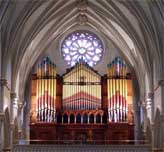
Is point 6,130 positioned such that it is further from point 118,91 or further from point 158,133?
point 118,91

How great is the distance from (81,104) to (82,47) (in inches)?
238

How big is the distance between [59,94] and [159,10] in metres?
12.6

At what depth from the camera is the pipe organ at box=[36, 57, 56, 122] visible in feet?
125

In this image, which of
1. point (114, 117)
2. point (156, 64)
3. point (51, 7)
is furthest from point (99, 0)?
point (114, 117)

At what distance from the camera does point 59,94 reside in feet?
129

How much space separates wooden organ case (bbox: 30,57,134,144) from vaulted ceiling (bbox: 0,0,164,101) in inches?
59.6

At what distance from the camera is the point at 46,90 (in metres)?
38.8

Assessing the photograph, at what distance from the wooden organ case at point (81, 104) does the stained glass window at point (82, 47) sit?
8.22 feet

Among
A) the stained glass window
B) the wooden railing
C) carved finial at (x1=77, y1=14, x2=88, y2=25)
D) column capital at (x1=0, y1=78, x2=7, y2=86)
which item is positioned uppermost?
carved finial at (x1=77, y1=14, x2=88, y2=25)

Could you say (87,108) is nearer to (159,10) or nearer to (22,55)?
(22,55)

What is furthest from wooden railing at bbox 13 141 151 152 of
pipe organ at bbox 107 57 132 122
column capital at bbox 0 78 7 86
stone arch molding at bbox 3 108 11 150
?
pipe organ at bbox 107 57 132 122

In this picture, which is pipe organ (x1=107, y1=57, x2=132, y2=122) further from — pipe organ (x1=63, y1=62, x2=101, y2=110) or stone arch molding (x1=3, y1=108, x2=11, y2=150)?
stone arch molding (x1=3, y1=108, x2=11, y2=150)

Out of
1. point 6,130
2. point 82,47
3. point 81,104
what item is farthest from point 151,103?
point 82,47

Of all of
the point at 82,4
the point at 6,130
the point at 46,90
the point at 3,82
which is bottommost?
the point at 6,130
